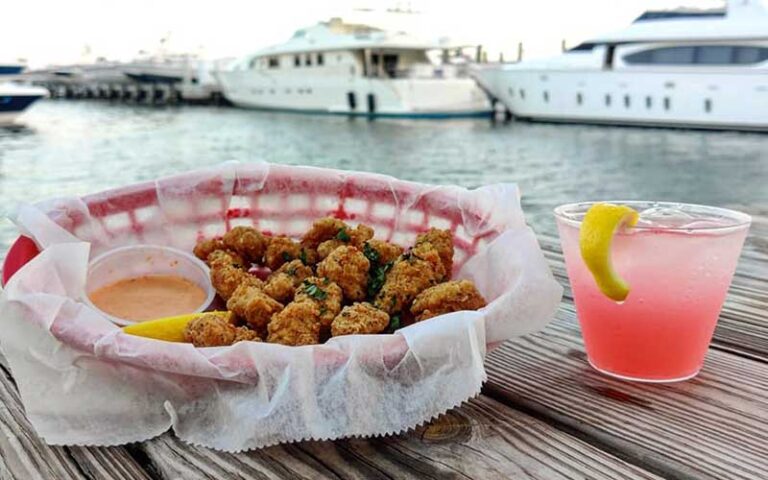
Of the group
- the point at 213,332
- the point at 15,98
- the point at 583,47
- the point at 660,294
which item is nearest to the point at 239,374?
the point at 213,332

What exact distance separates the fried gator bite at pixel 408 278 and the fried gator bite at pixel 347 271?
0.10 ft

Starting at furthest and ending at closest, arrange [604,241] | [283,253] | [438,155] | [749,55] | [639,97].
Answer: [639,97] → [749,55] → [438,155] → [283,253] → [604,241]

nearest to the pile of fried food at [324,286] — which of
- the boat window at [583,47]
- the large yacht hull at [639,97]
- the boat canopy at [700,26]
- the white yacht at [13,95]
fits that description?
the large yacht hull at [639,97]

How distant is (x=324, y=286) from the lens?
85cm

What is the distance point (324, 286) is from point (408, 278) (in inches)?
3.7

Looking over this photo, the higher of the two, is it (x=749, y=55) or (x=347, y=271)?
(x=347, y=271)

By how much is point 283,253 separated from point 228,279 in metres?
0.09

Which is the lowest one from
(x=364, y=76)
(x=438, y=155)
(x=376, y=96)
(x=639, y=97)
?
(x=438, y=155)

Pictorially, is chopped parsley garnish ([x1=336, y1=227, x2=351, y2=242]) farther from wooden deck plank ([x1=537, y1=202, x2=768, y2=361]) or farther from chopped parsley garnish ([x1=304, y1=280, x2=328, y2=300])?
wooden deck plank ([x1=537, y1=202, x2=768, y2=361])

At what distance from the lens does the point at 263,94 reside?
28469 millimetres

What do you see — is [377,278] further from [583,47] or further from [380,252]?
[583,47]

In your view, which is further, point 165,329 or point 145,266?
point 145,266

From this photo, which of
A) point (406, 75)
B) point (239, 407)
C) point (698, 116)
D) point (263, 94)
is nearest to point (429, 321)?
point (239, 407)

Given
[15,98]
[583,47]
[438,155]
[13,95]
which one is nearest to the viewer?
[438,155]
